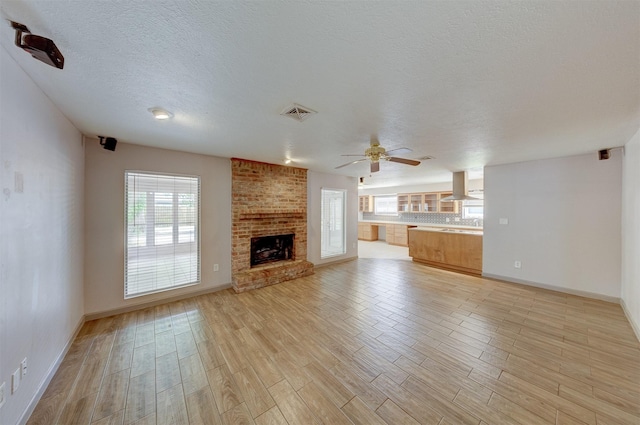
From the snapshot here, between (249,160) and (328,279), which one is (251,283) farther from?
(249,160)

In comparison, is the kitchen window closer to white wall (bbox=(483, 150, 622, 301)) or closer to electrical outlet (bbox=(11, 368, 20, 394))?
white wall (bbox=(483, 150, 622, 301))

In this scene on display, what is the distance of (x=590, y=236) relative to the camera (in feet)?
11.8

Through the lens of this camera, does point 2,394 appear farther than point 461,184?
No

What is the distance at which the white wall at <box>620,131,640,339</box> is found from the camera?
2611 millimetres

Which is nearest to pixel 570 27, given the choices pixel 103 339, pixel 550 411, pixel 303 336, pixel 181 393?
pixel 550 411

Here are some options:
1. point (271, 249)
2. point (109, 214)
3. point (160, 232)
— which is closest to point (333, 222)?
point (271, 249)

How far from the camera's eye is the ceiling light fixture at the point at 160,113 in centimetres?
206

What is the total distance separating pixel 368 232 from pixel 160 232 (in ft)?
25.9

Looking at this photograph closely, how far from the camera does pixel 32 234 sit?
5.47 ft

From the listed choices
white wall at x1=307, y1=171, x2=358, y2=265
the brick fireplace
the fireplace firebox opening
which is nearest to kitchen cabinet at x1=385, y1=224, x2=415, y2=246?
white wall at x1=307, y1=171, x2=358, y2=265

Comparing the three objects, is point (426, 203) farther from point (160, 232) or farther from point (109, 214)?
point (109, 214)

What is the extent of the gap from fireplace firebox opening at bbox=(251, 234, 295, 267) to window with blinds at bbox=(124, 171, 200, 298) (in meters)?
1.09

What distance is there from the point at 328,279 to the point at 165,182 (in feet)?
11.0

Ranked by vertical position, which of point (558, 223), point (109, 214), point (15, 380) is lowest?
point (15, 380)
